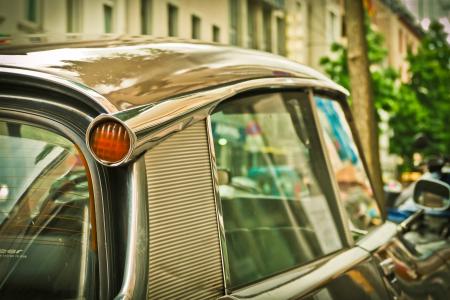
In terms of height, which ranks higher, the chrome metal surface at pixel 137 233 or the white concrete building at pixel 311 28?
the white concrete building at pixel 311 28

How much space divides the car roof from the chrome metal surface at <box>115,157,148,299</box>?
0.45 feet

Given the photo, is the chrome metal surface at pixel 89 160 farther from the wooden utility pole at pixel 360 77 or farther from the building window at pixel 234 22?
the building window at pixel 234 22

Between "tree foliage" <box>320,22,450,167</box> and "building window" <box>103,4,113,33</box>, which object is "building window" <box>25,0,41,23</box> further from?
"tree foliage" <box>320,22,450,167</box>

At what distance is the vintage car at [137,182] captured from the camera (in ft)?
5.91

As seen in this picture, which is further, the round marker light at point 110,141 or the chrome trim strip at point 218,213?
the chrome trim strip at point 218,213

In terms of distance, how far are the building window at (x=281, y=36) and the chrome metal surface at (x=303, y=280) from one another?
38960mm

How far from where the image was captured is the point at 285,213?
9.48ft

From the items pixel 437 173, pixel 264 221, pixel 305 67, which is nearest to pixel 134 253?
pixel 264 221

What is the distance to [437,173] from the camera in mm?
4996

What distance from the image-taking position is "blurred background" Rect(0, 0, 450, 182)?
74.0 feet

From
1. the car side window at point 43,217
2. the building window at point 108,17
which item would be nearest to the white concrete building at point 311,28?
the building window at point 108,17

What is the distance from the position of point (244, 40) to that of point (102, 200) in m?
34.6

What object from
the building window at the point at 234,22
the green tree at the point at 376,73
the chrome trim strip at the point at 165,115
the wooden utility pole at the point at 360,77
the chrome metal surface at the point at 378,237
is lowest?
the chrome metal surface at the point at 378,237

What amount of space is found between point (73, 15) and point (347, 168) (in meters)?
19.9
